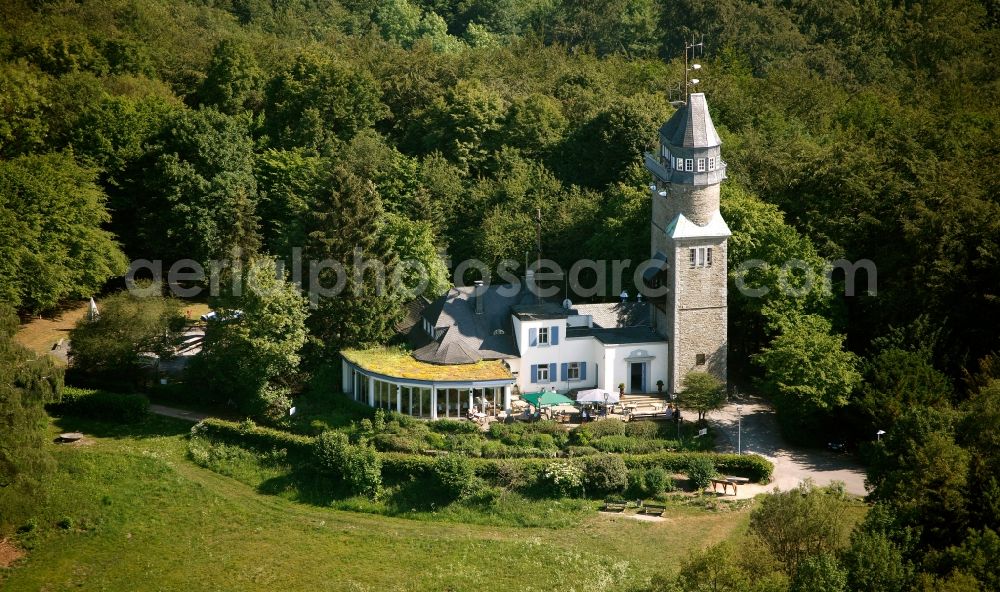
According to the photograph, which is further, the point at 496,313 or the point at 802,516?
the point at 496,313

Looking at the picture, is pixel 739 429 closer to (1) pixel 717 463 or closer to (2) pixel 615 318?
(1) pixel 717 463

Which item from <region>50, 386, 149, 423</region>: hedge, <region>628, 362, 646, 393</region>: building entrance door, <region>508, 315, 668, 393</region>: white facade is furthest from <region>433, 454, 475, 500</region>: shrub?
<region>50, 386, 149, 423</region>: hedge

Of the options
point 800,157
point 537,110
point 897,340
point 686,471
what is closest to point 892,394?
point 897,340

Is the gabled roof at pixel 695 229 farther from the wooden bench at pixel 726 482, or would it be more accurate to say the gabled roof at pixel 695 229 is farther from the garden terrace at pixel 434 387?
the wooden bench at pixel 726 482

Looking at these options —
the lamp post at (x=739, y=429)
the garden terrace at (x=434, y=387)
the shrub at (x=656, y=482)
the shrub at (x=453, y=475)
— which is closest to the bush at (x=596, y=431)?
the shrub at (x=656, y=482)

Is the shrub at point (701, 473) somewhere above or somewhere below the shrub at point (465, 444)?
below

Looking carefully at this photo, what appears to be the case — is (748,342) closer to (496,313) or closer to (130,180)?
(496,313)
